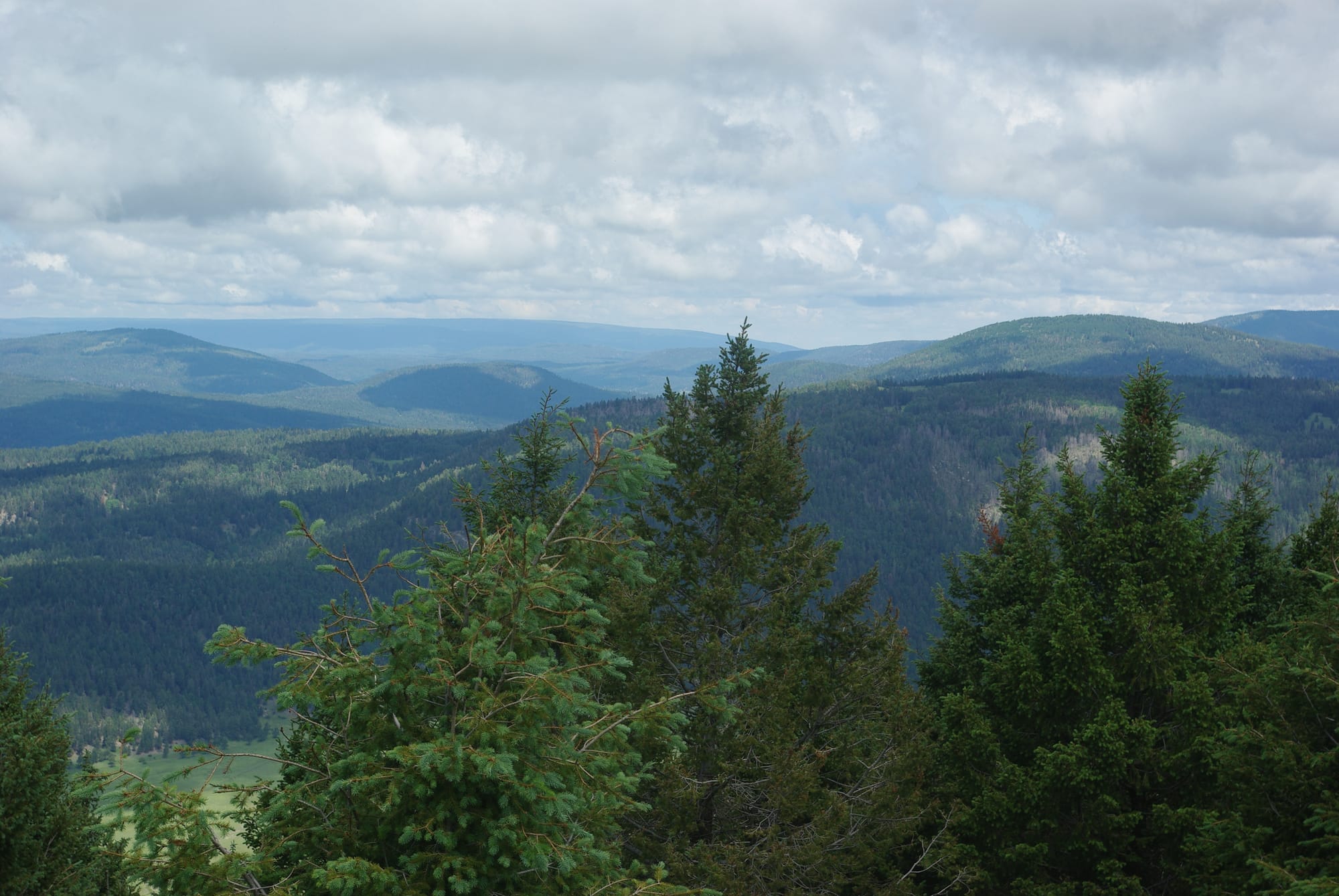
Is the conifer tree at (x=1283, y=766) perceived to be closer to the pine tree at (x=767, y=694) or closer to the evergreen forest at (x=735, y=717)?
the evergreen forest at (x=735, y=717)

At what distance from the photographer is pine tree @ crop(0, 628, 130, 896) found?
52.4 ft

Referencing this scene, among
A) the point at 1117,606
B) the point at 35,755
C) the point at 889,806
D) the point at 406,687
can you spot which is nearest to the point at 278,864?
the point at 406,687

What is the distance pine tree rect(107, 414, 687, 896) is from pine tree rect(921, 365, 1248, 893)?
1101 cm

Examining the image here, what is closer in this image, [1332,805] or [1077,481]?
[1332,805]

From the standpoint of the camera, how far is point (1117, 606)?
18078 millimetres

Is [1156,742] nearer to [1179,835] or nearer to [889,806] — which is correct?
[1179,835]

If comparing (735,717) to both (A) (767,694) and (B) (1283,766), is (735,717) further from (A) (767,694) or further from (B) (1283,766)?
(B) (1283,766)

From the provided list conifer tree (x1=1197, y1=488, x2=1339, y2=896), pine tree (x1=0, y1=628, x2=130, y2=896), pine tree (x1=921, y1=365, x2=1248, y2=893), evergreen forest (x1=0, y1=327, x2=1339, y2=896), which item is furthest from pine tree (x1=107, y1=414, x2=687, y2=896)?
pine tree (x1=921, y1=365, x2=1248, y2=893)

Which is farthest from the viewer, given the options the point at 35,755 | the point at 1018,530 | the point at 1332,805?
the point at 1018,530

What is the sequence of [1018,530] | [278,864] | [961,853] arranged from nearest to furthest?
1. [278,864]
2. [961,853]
3. [1018,530]

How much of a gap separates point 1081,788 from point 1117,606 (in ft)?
11.7

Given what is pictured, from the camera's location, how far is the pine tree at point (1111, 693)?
56.9 feet

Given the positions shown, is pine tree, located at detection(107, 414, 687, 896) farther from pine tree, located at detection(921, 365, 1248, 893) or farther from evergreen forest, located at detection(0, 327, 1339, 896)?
pine tree, located at detection(921, 365, 1248, 893)

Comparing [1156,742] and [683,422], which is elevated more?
[683,422]
